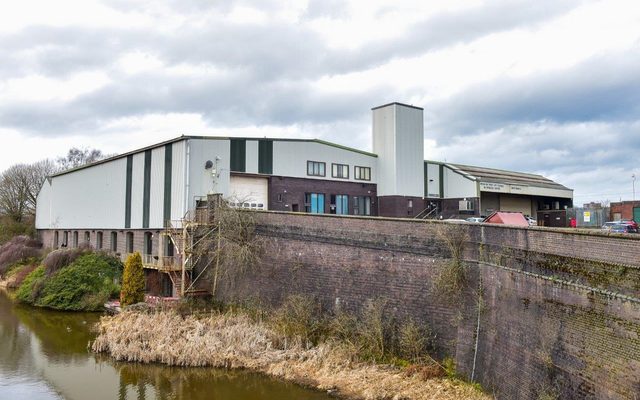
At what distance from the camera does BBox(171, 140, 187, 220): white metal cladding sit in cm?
3003

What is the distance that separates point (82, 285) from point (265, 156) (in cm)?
1342

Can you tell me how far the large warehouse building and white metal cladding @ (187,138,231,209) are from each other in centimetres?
6

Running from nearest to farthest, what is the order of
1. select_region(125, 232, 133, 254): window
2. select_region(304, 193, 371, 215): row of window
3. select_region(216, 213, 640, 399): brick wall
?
select_region(216, 213, 640, 399): brick wall
select_region(304, 193, 371, 215): row of window
select_region(125, 232, 133, 254): window

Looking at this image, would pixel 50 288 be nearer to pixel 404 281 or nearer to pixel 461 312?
pixel 404 281

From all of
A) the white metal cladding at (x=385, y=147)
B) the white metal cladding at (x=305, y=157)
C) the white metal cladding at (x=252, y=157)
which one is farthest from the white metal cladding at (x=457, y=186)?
the white metal cladding at (x=252, y=157)

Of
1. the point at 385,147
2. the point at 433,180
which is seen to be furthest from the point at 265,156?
the point at 433,180

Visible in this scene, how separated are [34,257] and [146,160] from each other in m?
17.6

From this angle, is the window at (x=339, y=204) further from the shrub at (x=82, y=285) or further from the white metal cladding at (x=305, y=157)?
the shrub at (x=82, y=285)

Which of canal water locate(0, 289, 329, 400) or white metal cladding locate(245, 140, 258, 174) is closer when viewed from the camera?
canal water locate(0, 289, 329, 400)

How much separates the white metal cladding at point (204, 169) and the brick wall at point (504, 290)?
25.1 feet

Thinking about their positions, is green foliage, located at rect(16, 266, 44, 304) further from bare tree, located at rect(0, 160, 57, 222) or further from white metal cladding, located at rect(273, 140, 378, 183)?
bare tree, located at rect(0, 160, 57, 222)

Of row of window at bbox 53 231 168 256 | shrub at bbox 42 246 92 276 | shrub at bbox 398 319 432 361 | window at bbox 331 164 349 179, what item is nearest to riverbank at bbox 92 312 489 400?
shrub at bbox 398 319 432 361

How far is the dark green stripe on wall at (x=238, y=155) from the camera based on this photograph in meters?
31.6

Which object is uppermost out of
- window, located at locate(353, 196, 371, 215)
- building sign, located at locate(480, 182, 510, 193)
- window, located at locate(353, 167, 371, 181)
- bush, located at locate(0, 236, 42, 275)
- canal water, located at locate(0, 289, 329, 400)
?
window, located at locate(353, 167, 371, 181)
